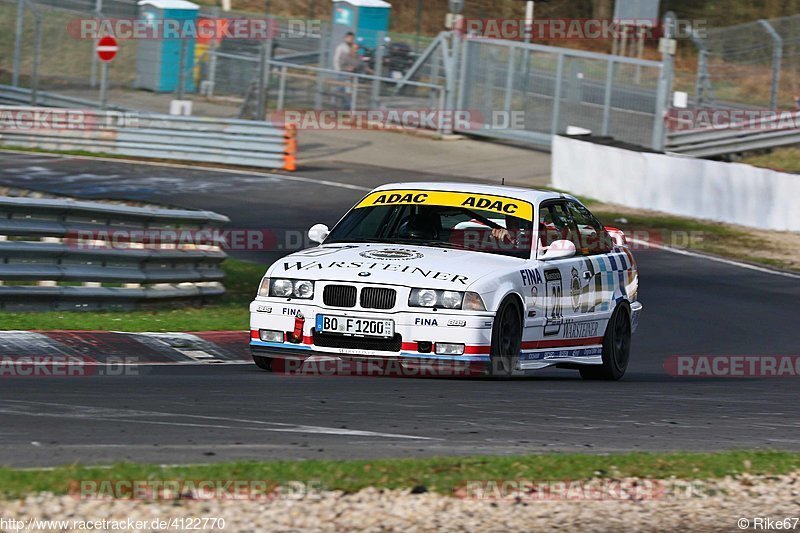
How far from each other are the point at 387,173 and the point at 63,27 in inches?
414

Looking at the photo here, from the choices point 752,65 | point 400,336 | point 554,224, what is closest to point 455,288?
point 400,336

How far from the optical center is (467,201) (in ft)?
33.5

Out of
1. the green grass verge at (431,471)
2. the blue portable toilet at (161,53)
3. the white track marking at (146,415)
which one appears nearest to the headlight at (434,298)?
the white track marking at (146,415)

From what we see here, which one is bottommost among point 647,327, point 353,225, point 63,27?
point 647,327

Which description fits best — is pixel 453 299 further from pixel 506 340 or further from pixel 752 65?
pixel 752 65

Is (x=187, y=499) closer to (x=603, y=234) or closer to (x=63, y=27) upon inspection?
(x=603, y=234)

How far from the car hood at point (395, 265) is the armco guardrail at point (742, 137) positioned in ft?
74.1

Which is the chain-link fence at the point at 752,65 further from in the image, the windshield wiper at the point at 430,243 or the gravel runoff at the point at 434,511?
the gravel runoff at the point at 434,511

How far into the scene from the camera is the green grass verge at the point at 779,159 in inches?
1232

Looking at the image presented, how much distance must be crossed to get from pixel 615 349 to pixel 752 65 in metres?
21.2

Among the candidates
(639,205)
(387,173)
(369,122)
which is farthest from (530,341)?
(369,122)

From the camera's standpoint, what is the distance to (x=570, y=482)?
5.90m

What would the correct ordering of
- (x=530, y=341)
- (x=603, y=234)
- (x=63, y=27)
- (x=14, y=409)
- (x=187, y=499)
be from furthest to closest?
(x=63, y=27), (x=603, y=234), (x=530, y=341), (x=14, y=409), (x=187, y=499)

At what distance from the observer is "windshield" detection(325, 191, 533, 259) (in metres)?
9.97
